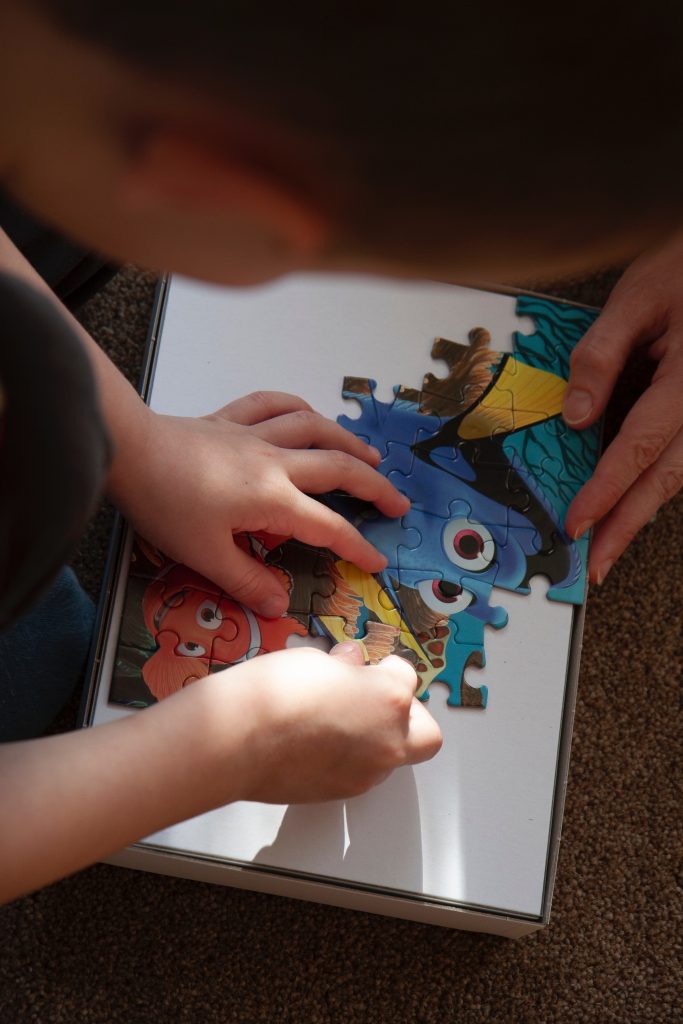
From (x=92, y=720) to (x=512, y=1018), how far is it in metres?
0.58

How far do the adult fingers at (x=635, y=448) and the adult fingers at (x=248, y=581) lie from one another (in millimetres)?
293

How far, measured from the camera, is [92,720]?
77cm

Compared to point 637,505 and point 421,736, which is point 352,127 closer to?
point 421,736

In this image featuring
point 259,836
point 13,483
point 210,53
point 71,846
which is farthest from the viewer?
point 259,836

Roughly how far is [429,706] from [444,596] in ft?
0.33

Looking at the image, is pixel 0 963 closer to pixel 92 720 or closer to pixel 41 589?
pixel 92 720

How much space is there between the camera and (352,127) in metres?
0.25

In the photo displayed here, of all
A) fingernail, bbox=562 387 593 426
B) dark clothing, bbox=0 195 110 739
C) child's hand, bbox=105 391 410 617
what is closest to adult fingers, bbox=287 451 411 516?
child's hand, bbox=105 391 410 617

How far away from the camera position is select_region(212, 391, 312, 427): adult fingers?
0.85 m

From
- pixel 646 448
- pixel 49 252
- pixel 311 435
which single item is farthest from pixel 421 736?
pixel 49 252

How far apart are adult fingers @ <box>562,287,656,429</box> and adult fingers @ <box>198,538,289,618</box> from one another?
13.9 inches

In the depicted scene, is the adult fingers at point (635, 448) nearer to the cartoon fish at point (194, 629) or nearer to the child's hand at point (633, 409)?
the child's hand at point (633, 409)

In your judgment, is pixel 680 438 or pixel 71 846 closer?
pixel 71 846

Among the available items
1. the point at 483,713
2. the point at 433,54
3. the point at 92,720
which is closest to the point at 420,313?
the point at 483,713
